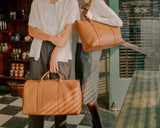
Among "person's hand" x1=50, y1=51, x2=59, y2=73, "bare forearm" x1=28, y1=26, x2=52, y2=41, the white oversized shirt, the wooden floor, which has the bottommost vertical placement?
the wooden floor

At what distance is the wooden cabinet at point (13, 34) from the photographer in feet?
15.0

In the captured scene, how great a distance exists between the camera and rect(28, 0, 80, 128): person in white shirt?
1.96 m

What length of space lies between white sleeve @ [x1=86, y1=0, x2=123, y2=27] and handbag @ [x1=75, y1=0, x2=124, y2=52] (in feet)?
A: 0.12

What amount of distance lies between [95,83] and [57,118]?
0.53 meters

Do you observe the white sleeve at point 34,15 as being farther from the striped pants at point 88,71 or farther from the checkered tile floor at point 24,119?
the checkered tile floor at point 24,119

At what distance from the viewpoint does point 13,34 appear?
477cm

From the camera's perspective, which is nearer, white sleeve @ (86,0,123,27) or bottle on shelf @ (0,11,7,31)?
white sleeve @ (86,0,123,27)

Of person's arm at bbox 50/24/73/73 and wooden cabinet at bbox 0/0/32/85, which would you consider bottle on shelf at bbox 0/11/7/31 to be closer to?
wooden cabinet at bbox 0/0/32/85

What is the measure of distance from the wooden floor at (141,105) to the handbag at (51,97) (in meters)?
0.53


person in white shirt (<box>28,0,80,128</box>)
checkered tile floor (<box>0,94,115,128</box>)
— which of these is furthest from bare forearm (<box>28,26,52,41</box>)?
checkered tile floor (<box>0,94,115,128</box>)

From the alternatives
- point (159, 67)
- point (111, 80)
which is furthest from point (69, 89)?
point (159, 67)

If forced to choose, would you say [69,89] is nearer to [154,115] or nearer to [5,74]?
[154,115]

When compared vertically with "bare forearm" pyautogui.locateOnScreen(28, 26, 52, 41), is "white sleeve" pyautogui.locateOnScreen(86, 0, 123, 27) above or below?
above

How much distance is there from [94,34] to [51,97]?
A: 1.94 ft
